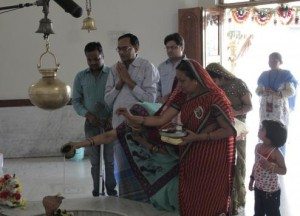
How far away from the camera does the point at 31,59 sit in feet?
22.2

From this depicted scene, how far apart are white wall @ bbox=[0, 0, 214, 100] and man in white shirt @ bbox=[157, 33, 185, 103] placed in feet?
7.34

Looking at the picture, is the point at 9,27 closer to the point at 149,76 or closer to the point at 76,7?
the point at 149,76

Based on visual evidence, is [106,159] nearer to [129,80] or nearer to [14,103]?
[129,80]

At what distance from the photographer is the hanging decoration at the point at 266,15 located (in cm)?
670

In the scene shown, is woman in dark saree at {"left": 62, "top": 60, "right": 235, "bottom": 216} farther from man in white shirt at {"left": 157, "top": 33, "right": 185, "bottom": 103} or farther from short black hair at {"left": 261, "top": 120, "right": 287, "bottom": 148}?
man in white shirt at {"left": 157, "top": 33, "right": 185, "bottom": 103}

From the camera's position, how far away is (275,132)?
3318mm

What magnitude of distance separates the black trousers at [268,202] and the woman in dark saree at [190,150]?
50cm

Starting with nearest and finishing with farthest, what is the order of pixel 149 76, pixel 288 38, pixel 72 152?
pixel 72 152 → pixel 149 76 → pixel 288 38

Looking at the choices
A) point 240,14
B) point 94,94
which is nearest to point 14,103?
point 94,94

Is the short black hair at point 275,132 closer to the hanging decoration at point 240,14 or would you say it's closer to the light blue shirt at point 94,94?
the light blue shirt at point 94,94

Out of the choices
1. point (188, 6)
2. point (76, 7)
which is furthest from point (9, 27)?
point (76, 7)

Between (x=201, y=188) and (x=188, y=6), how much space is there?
14.6ft

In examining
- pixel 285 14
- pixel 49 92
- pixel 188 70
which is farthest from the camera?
pixel 285 14

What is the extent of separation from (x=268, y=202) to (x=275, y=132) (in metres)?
0.55
